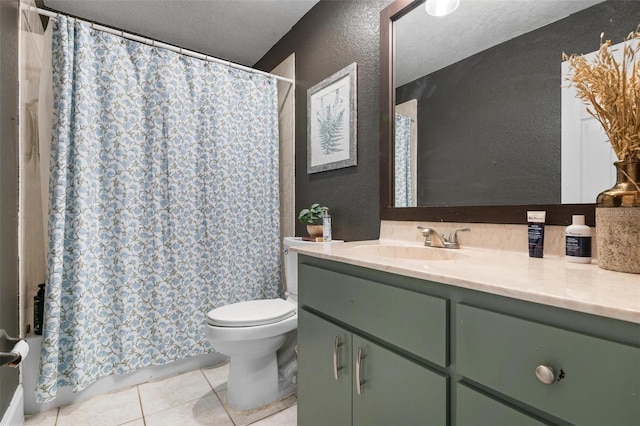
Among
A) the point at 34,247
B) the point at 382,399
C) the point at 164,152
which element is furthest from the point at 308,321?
the point at 34,247

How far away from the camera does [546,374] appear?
54 centimetres

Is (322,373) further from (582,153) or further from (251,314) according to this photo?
(582,153)

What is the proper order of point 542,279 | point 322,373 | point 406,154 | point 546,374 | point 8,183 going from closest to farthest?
point 546,374
point 542,279
point 322,373
point 8,183
point 406,154

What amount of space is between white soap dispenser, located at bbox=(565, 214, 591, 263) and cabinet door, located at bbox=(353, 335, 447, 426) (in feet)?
1.70

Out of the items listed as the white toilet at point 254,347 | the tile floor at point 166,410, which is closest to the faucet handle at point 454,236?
the white toilet at point 254,347

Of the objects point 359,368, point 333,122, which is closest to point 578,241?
point 359,368

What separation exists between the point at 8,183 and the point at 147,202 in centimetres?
62

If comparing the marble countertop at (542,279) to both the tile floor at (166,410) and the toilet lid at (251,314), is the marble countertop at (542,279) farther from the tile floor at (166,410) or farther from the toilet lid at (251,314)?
the tile floor at (166,410)

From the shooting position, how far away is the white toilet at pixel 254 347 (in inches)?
59.3

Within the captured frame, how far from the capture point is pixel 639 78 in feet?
2.44

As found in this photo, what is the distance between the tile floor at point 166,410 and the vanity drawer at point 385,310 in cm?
83

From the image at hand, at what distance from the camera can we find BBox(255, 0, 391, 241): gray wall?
163 centimetres

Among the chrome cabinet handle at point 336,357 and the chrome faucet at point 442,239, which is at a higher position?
the chrome faucet at point 442,239

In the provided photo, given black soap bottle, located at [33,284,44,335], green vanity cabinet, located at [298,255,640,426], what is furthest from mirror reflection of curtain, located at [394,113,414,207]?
black soap bottle, located at [33,284,44,335]
